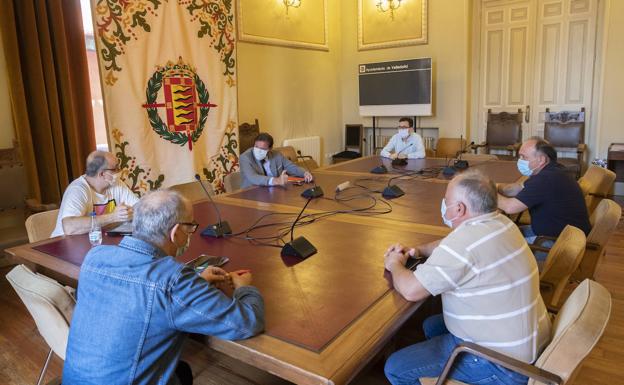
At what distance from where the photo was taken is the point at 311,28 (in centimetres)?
671

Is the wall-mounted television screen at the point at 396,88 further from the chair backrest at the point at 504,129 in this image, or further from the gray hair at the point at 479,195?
the gray hair at the point at 479,195

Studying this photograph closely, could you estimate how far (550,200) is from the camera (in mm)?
2615

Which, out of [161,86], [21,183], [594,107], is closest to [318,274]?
[21,183]

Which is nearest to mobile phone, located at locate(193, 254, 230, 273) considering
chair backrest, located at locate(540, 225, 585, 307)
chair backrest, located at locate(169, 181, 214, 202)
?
chair backrest, located at locate(540, 225, 585, 307)

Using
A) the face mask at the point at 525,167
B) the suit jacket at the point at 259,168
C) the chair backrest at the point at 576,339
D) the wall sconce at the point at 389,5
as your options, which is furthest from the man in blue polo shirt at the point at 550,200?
the wall sconce at the point at 389,5

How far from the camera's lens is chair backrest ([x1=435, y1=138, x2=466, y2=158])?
20.0 ft

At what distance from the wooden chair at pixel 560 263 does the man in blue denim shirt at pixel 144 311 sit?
1284mm

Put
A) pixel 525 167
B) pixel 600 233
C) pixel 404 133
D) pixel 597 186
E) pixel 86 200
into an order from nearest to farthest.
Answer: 1. pixel 600 233
2. pixel 86 200
3. pixel 525 167
4. pixel 597 186
5. pixel 404 133

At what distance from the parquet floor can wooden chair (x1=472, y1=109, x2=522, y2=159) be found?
3.61 meters

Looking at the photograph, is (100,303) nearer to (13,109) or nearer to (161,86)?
(13,109)

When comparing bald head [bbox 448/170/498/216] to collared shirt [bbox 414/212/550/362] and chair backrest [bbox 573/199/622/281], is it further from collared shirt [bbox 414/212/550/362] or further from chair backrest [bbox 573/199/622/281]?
chair backrest [bbox 573/199/622/281]

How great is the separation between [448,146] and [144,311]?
5.59 m

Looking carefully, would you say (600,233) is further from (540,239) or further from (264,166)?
(264,166)

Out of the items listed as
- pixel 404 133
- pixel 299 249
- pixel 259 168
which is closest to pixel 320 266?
pixel 299 249
